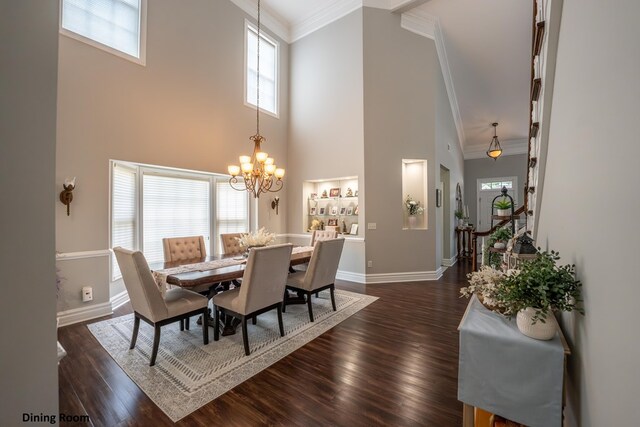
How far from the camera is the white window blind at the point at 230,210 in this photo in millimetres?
5426

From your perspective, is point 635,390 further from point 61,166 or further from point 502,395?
point 61,166

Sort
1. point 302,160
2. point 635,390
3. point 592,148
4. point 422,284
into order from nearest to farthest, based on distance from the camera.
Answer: point 635,390 < point 592,148 < point 422,284 < point 302,160

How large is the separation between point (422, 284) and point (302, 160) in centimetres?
365

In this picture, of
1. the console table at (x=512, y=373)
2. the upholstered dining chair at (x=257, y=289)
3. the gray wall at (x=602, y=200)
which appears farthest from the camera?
the upholstered dining chair at (x=257, y=289)

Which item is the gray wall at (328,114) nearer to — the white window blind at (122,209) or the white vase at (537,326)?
the white window blind at (122,209)

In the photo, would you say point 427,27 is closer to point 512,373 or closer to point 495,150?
point 495,150

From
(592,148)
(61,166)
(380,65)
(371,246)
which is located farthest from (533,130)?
(61,166)

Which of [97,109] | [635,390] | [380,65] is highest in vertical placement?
[380,65]

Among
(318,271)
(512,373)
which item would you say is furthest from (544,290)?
(318,271)

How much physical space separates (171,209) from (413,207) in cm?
465

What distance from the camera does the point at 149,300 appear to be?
2309mm

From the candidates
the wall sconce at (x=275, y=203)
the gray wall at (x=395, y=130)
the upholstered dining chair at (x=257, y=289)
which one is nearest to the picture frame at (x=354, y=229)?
the gray wall at (x=395, y=130)

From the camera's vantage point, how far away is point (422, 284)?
497 cm

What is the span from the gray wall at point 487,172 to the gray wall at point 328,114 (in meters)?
6.71
